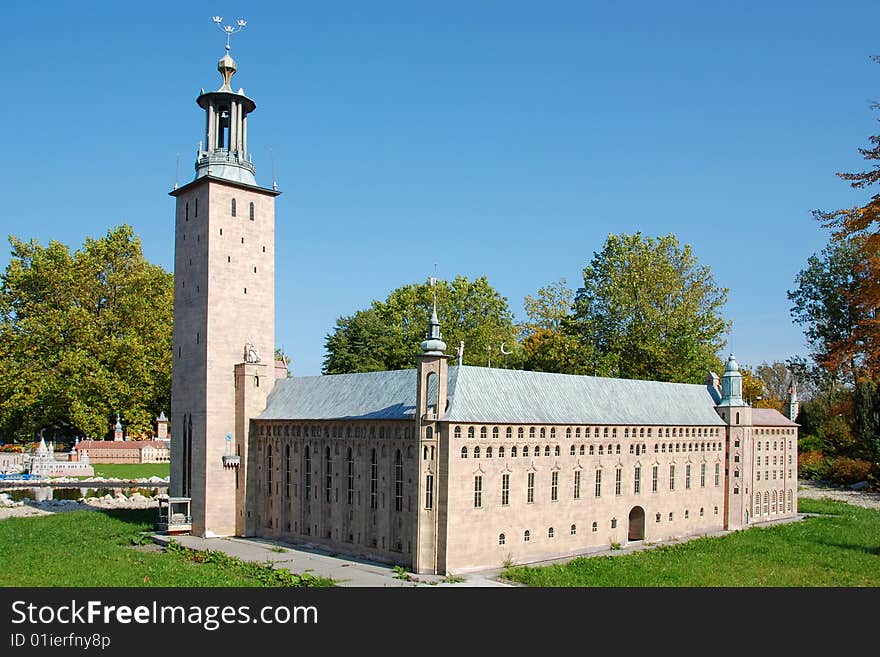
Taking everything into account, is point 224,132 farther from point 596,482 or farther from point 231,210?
point 596,482

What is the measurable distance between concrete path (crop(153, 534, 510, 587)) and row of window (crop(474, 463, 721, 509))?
3218 mm

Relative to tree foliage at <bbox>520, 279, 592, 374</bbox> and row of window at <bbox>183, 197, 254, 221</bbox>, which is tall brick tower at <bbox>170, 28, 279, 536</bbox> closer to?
row of window at <bbox>183, 197, 254, 221</bbox>

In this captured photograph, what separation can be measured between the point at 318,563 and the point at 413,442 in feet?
20.1

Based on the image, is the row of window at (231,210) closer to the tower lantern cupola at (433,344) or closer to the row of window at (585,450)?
the tower lantern cupola at (433,344)

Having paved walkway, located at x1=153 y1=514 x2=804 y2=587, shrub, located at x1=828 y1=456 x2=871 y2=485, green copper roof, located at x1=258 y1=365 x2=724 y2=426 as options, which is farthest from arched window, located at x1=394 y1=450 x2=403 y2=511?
shrub, located at x1=828 y1=456 x2=871 y2=485

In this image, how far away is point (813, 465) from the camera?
67.0 meters

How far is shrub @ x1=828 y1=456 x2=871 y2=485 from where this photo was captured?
6131 centimetres

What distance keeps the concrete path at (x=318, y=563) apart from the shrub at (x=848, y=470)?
43.1 meters

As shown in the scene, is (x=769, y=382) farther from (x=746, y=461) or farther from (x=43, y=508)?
(x=43, y=508)

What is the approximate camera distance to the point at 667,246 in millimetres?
59469

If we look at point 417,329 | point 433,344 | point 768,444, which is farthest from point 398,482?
point 417,329

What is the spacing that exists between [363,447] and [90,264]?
50.4 m
